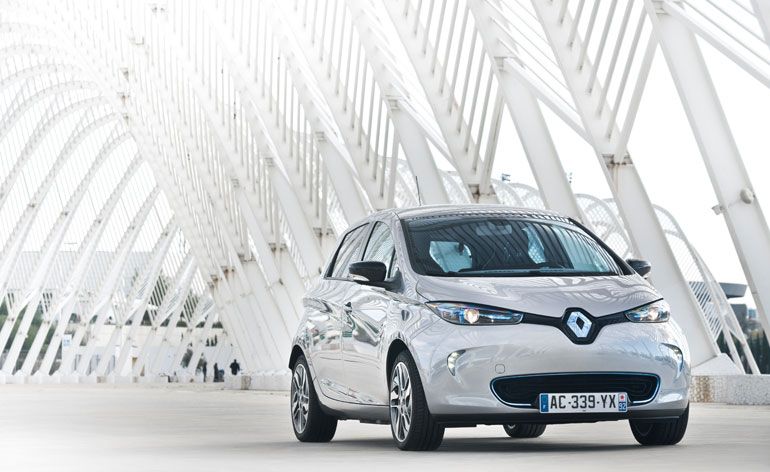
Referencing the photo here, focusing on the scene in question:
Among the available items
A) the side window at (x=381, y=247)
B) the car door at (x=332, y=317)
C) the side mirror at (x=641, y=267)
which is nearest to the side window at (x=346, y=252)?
the car door at (x=332, y=317)

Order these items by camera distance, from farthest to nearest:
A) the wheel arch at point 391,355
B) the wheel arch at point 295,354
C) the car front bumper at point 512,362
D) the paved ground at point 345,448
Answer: the wheel arch at point 295,354 → the wheel arch at point 391,355 → the car front bumper at point 512,362 → the paved ground at point 345,448

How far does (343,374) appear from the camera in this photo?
1041 centimetres

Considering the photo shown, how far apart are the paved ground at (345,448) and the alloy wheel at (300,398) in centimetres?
18

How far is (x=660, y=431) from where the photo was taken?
9586mm

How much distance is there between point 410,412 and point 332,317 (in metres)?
1.59

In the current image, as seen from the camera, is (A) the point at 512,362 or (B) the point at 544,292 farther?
(B) the point at 544,292

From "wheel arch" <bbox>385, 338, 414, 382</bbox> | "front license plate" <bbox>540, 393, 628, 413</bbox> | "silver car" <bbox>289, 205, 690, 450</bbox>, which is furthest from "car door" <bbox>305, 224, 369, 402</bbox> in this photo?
"front license plate" <bbox>540, 393, 628, 413</bbox>

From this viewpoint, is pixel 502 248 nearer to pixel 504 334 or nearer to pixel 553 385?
pixel 504 334

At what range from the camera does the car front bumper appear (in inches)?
352

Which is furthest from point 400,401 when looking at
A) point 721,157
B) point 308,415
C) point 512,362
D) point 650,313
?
point 721,157

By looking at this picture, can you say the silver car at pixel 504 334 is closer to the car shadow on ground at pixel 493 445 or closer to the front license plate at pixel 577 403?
the front license plate at pixel 577 403

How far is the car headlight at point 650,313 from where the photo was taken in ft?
A: 30.1

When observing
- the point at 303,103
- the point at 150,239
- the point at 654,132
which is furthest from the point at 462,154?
the point at 150,239

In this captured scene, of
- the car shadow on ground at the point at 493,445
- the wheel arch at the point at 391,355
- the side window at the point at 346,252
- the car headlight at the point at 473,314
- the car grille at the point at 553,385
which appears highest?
the side window at the point at 346,252
